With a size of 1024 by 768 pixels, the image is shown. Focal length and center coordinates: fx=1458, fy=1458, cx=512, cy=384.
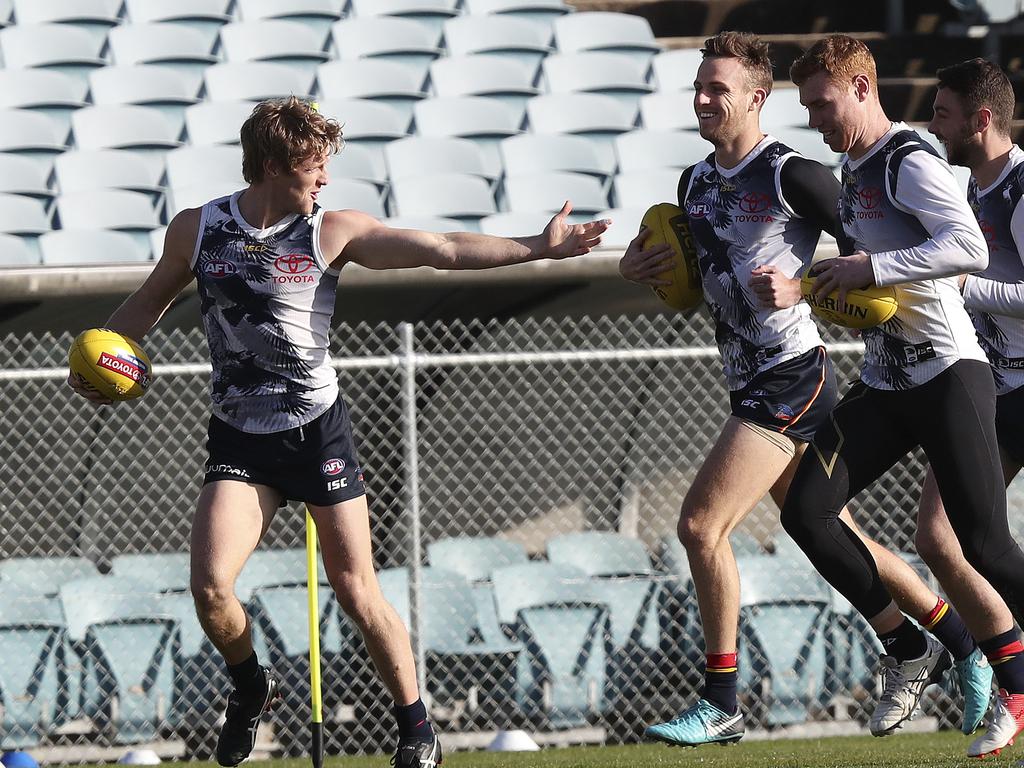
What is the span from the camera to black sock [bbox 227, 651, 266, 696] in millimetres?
4832

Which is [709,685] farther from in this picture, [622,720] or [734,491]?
[622,720]

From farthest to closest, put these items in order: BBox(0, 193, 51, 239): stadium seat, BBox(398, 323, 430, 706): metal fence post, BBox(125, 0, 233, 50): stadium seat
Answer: BBox(125, 0, 233, 50): stadium seat, BBox(0, 193, 51, 239): stadium seat, BBox(398, 323, 430, 706): metal fence post

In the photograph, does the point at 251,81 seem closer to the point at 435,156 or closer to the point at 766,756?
the point at 435,156

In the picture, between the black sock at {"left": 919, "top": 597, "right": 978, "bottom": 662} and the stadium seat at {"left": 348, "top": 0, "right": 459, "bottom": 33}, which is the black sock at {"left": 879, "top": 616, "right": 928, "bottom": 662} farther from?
the stadium seat at {"left": 348, "top": 0, "right": 459, "bottom": 33}

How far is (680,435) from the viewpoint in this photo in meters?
10.1

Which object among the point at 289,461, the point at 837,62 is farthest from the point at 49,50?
the point at 837,62

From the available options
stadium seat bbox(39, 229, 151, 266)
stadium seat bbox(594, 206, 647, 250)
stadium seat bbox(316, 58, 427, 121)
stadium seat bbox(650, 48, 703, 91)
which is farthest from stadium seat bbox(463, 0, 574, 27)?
stadium seat bbox(39, 229, 151, 266)

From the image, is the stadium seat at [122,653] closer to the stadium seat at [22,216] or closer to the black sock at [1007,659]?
the stadium seat at [22,216]

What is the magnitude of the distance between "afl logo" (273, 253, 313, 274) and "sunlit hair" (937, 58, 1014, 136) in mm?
2160

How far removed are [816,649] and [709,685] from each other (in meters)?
3.90

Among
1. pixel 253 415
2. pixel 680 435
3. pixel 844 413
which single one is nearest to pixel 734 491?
pixel 844 413

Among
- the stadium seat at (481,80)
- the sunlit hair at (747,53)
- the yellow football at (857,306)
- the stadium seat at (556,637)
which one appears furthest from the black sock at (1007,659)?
the stadium seat at (481,80)

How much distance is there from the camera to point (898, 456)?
4570 mm

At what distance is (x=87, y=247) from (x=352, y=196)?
1697 mm
